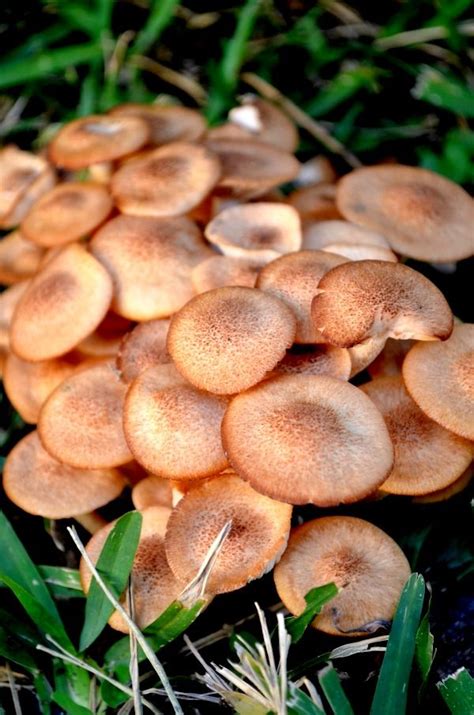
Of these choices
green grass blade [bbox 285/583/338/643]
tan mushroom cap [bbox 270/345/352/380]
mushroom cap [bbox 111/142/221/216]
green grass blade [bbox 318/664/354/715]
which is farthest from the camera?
mushroom cap [bbox 111/142/221/216]

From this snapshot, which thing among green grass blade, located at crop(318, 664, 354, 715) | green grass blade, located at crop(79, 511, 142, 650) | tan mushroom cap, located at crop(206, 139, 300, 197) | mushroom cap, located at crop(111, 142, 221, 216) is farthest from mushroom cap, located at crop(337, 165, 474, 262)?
green grass blade, located at crop(318, 664, 354, 715)

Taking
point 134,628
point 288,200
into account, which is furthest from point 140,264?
point 134,628

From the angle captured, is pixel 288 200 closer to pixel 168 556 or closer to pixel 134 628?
pixel 168 556

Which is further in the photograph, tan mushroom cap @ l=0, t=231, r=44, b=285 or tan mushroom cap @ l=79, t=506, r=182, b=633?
tan mushroom cap @ l=0, t=231, r=44, b=285

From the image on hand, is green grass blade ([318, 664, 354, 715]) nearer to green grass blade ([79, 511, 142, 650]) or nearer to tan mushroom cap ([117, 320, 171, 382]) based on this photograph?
green grass blade ([79, 511, 142, 650])

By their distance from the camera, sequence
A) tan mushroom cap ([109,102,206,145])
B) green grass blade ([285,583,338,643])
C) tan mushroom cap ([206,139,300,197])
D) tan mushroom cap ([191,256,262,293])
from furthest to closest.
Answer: tan mushroom cap ([109,102,206,145]) → tan mushroom cap ([206,139,300,197]) → tan mushroom cap ([191,256,262,293]) → green grass blade ([285,583,338,643])

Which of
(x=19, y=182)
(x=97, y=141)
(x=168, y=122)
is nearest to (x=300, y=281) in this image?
(x=97, y=141)

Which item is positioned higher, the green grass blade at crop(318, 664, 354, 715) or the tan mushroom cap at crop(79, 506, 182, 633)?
the green grass blade at crop(318, 664, 354, 715)
